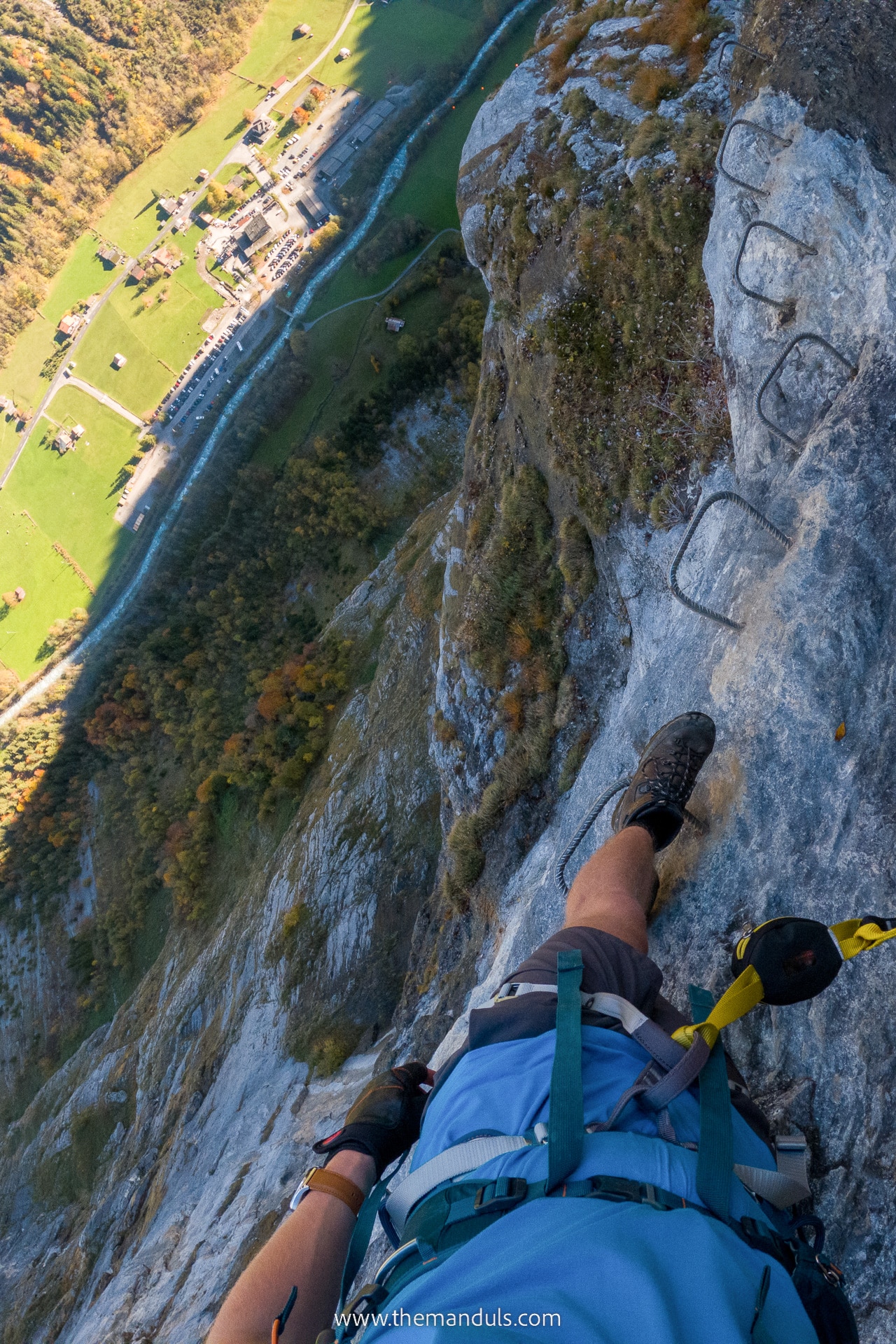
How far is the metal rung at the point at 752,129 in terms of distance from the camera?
18.9 ft

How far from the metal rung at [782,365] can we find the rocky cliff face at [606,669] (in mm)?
73

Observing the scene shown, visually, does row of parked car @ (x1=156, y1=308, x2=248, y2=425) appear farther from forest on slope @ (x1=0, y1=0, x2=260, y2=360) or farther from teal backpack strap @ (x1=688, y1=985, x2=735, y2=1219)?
teal backpack strap @ (x1=688, y1=985, x2=735, y2=1219)

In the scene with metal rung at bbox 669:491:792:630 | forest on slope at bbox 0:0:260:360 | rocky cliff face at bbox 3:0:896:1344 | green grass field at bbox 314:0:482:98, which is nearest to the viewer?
rocky cliff face at bbox 3:0:896:1344

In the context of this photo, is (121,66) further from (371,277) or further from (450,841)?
(450,841)

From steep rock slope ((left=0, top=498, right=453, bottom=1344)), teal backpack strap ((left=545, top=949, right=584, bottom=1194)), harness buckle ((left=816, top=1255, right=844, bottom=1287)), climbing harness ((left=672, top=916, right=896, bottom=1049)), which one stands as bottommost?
steep rock slope ((left=0, top=498, right=453, bottom=1344))

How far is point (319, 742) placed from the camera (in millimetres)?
18594

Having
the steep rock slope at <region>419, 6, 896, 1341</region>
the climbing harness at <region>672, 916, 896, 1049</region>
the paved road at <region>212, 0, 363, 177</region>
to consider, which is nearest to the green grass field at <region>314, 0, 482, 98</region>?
the paved road at <region>212, 0, 363, 177</region>

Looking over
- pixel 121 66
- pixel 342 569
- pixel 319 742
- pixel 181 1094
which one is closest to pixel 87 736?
pixel 342 569

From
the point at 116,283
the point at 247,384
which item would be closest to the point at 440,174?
the point at 247,384

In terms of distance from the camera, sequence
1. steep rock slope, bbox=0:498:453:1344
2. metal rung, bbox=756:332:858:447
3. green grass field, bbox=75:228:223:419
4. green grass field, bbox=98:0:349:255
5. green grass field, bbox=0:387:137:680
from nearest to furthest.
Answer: metal rung, bbox=756:332:858:447
steep rock slope, bbox=0:498:453:1344
green grass field, bbox=98:0:349:255
green grass field, bbox=75:228:223:419
green grass field, bbox=0:387:137:680

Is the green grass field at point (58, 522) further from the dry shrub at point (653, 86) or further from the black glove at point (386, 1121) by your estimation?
the black glove at point (386, 1121)

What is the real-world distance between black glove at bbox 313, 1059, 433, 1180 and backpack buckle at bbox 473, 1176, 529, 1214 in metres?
1.65

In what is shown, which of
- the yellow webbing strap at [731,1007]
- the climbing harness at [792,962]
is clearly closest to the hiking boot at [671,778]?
the climbing harness at [792,962]

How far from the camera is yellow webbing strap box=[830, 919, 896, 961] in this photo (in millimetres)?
3219
